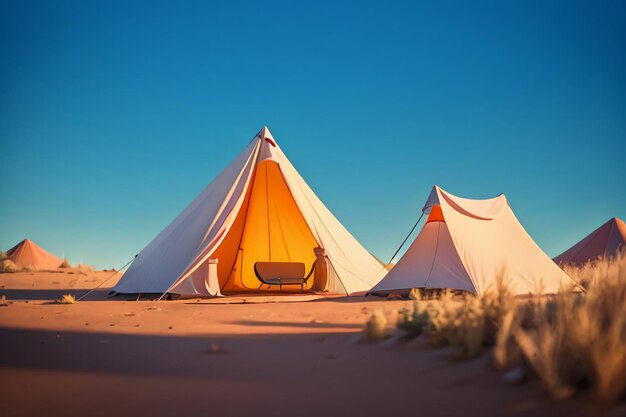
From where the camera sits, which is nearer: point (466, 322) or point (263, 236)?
point (466, 322)

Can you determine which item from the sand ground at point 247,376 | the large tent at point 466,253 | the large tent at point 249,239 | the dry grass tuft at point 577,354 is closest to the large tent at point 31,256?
the large tent at point 249,239

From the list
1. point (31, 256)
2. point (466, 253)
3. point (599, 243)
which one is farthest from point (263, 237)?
point (31, 256)

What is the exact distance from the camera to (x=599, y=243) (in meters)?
15.7

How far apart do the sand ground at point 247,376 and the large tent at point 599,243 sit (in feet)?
43.5

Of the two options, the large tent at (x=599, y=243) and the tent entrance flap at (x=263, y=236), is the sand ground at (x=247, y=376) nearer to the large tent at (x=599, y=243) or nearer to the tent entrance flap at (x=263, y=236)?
the tent entrance flap at (x=263, y=236)

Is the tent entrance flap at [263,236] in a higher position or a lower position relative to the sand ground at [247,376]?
higher

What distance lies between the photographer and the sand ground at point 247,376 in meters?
2.37

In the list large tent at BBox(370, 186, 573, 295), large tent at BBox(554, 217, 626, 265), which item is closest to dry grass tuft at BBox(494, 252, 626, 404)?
large tent at BBox(370, 186, 573, 295)

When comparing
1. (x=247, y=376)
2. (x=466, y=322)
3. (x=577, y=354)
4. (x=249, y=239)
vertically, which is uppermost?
(x=249, y=239)

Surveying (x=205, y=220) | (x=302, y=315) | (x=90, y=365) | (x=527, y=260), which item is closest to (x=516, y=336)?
(x=90, y=365)

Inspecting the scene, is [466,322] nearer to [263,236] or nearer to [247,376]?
[247,376]

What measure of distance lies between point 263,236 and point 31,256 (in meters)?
17.8

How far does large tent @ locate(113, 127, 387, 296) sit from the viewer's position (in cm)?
941

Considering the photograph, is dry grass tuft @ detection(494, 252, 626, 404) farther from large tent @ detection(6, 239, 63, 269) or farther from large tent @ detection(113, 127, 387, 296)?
large tent @ detection(6, 239, 63, 269)
